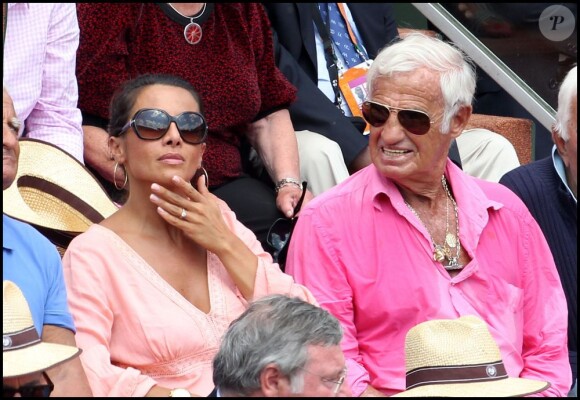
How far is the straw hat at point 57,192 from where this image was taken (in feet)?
13.2

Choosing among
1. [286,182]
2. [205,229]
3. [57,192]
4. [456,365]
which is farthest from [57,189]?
[456,365]

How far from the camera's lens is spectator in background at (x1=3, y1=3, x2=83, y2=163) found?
447 cm

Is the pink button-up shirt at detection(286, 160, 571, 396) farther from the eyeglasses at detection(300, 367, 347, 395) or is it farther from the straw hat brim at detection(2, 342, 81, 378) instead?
the straw hat brim at detection(2, 342, 81, 378)

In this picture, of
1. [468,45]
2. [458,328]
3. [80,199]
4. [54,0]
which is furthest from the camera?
[468,45]

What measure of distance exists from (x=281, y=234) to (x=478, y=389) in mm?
1480

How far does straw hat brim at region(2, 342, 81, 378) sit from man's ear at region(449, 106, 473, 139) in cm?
190

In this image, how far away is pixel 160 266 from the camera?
3.88m

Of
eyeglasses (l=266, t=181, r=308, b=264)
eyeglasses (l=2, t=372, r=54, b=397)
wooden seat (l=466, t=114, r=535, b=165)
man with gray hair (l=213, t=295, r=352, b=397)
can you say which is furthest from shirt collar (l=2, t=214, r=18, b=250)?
wooden seat (l=466, t=114, r=535, b=165)

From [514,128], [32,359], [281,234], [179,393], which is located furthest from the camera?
[514,128]

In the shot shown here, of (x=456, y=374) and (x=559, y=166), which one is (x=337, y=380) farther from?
(x=559, y=166)

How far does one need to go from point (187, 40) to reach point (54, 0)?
1.72 ft

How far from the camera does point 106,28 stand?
4.61m

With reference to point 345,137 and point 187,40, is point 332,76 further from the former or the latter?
point 187,40

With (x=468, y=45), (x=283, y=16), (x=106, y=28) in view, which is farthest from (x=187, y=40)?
(x=468, y=45)
